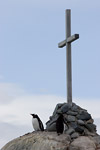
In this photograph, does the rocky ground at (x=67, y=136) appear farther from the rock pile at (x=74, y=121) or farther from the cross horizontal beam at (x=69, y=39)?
the cross horizontal beam at (x=69, y=39)

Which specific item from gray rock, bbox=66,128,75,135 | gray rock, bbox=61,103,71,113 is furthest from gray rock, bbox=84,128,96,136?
gray rock, bbox=61,103,71,113

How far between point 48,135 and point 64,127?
0.73 meters

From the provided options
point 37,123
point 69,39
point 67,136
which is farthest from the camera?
point 37,123

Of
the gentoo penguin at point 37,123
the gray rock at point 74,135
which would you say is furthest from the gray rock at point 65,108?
the gentoo penguin at point 37,123

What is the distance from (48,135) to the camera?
15.9 meters

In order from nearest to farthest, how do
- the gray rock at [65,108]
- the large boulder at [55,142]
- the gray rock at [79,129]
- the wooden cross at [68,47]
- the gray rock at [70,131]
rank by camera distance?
the large boulder at [55,142] < the gray rock at [70,131] < the gray rock at [79,129] < the gray rock at [65,108] < the wooden cross at [68,47]

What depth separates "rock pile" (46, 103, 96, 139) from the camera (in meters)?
16.0

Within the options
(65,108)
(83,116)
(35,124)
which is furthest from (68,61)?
(35,124)

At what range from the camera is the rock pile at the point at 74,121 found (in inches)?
631

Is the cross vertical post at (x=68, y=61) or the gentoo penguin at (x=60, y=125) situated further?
the cross vertical post at (x=68, y=61)

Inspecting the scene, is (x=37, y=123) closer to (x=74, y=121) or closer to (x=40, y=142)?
Result: (x=74, y=121)

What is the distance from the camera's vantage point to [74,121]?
53.5 feet

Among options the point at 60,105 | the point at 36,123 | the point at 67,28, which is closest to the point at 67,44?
the point at 67,28

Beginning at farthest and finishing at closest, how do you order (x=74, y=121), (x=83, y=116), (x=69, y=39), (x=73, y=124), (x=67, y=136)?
(x=69, y=39), (x=83, y=116), (x=74, y=121), (x=73, y=124), (x=67, y=136)
